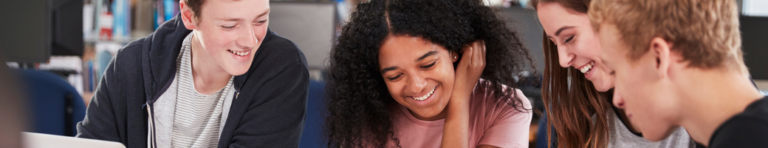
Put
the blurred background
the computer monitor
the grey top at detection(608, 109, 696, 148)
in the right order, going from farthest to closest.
→ 1. the computer monitor
2. the blurred background
3. the grey top at detection(608, 109, 696, 148)

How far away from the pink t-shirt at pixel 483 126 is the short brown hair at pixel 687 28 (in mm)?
601

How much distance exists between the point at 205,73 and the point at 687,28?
1.13 m

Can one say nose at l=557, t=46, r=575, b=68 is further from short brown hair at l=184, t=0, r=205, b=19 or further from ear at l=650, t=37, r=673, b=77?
short brown hair at l=184, t=0, r=205, b=19

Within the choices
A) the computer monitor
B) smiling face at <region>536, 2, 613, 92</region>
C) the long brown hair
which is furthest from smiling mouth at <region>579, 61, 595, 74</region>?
the computer monitor

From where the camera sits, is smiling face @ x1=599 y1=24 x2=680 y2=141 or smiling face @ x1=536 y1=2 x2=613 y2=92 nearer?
smiling face @ x1=599 y1=24 x2=680 y2=141

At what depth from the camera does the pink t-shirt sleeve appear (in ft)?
4.34

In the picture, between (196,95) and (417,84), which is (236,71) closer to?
(196,95)

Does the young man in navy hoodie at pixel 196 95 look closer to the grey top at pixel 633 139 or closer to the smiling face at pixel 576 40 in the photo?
the smiling face at pixel 576 40

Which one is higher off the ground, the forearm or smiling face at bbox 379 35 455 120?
smiling face at bbox 379 35 455 120

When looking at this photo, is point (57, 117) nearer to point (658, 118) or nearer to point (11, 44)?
point (11, 44)

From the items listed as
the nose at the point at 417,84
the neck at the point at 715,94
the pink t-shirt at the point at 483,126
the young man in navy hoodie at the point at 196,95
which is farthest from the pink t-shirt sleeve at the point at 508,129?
the neck at the point at 715,94

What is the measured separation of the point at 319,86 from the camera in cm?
172

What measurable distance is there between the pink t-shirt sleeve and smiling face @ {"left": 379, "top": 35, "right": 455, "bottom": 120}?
0.53ft

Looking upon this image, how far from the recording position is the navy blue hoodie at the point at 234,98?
1.35 m
